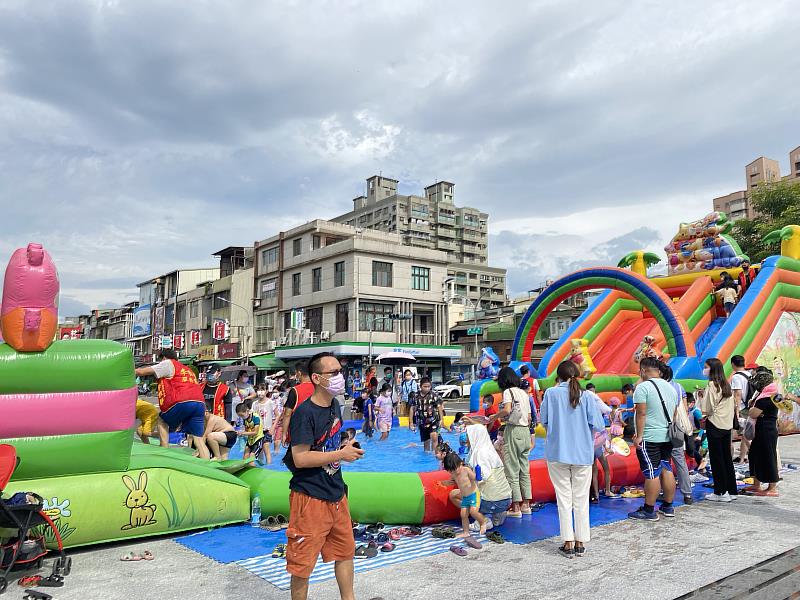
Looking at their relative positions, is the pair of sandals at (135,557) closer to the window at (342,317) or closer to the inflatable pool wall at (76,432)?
the inflatable pool wall at (76,432)

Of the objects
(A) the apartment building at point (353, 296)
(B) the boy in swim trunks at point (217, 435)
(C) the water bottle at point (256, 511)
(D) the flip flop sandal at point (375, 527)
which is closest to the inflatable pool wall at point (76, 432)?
(C) the water bottle at point (256, 511)

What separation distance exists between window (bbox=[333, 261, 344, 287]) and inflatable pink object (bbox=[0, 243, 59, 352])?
101 feet

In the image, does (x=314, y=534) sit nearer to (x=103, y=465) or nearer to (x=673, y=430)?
(x=103, y=465)

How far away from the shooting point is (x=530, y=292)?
5784cm

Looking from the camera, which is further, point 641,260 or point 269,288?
point 269,288

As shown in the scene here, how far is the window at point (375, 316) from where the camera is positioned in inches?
1398

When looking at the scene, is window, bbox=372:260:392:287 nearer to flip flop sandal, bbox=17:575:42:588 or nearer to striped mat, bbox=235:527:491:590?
striped mat, bbox=235:527:491:590

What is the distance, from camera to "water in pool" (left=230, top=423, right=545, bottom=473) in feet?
31.8

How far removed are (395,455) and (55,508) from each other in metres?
6.86

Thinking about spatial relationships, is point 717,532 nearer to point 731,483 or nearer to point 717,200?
point 731,483

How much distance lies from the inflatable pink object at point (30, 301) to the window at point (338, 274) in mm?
30924

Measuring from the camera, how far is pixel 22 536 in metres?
4.39

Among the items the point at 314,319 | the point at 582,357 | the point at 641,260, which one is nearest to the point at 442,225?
the point at 314,319

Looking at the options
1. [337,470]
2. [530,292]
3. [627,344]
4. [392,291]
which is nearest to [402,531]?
[337,470]
